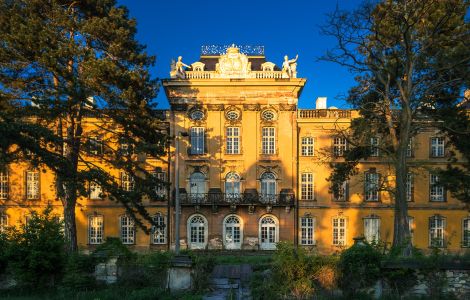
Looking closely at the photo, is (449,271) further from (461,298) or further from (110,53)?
(110,53)

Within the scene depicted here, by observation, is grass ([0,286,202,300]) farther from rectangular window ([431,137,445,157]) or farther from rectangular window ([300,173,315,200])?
rectangular window ([431,137,445,157])

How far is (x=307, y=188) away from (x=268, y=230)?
413 cm

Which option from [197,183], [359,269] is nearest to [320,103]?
[197,183]

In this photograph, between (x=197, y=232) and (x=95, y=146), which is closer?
(x=95, y=146)

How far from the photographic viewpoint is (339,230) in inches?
1259

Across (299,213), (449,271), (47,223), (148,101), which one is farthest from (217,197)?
(449,271)

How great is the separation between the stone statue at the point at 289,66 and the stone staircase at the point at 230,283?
55.5 ft

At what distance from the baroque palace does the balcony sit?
10 cm

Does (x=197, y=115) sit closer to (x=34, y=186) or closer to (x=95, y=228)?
(x=95, y=228)

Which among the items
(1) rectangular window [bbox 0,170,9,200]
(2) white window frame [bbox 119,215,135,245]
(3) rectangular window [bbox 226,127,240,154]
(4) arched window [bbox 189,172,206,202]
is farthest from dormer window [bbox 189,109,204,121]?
(1) rectangular window [bbox 0,170,9,200]

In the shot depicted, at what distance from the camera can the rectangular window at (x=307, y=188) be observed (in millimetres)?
32188

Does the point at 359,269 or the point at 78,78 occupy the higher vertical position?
the point at 78,78

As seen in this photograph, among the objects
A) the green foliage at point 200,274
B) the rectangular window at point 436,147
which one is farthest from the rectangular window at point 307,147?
the green foliage at point 200,274

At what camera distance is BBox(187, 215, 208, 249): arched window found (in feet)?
103
